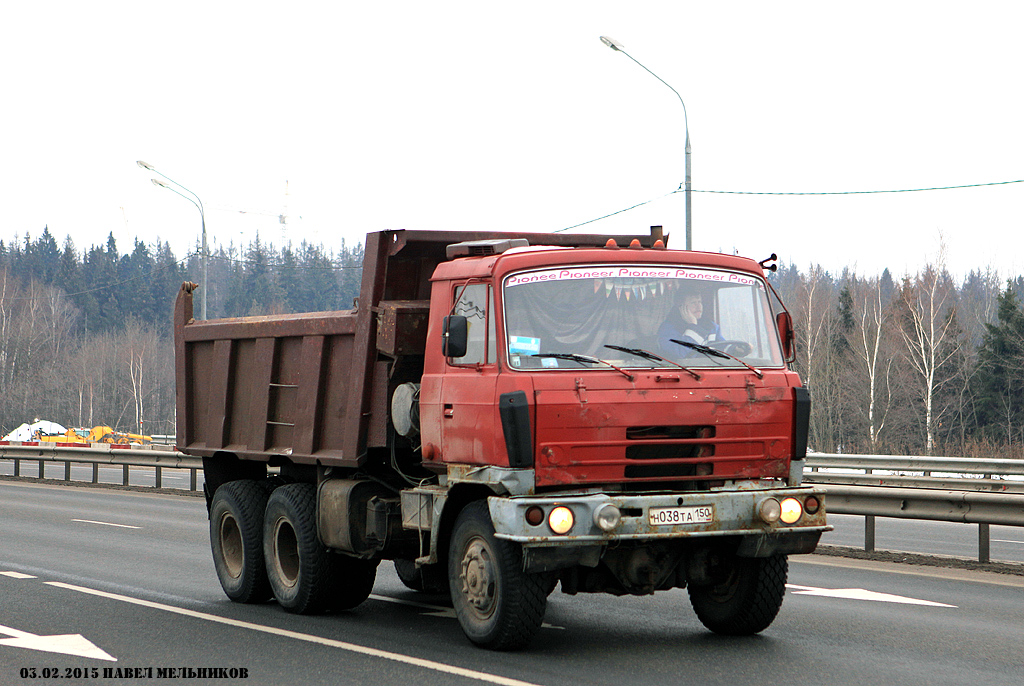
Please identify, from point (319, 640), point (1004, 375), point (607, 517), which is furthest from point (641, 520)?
point (1004, 375)

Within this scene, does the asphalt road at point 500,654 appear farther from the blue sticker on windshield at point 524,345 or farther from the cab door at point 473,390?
the blue sticker on windshield at point 524,345

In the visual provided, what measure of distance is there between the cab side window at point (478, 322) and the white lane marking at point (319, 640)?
5.88ft

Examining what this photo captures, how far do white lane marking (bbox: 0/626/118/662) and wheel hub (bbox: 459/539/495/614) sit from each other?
2.12 m

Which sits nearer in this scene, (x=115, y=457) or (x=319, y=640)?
(x=319, y=640)

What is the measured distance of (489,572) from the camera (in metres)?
7.11

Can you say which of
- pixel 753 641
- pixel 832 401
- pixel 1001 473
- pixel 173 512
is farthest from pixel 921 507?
pixel 832 401

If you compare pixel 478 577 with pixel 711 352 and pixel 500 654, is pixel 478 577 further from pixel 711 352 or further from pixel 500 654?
pixel 711 352

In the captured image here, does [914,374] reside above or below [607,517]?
above

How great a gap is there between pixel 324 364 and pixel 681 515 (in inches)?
130

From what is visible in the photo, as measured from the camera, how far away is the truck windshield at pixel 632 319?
7.21m

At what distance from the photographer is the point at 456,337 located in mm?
7281

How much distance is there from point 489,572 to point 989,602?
15.0 ft

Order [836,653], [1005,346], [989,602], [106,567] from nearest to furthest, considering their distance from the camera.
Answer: [836,653], [989,602], [106,567], [1005,346]

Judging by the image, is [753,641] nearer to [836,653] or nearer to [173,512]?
[836,653]
